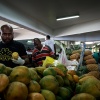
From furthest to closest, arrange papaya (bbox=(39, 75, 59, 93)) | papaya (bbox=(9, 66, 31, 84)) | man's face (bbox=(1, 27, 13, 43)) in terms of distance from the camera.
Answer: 1. man's face (bbox=(1, 27, 13, 43))
2. papaya (bbox=(39, 75, 59, 93))
3. papaya (bbox=(9, 66, 31, 84))

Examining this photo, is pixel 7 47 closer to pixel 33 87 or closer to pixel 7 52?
pixel 7 52

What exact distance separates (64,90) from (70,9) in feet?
23.9

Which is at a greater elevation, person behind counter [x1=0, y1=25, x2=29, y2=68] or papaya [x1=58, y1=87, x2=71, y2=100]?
person behind counter [x1=0, y1=25, x2=29, y2=68]

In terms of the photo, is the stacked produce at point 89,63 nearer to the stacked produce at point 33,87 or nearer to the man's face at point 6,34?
the man's face at point 6,34

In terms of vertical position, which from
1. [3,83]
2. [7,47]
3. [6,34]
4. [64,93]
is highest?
[6,34]

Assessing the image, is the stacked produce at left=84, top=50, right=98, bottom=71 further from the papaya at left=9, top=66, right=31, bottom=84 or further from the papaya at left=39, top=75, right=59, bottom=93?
the papaya at left=9, top=66, right=31, bottom=84

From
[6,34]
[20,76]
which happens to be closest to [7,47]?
[6,34]

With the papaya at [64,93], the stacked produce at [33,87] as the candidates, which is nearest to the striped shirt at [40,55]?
the stacked produce at [33,87]

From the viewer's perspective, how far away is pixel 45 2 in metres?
6.86

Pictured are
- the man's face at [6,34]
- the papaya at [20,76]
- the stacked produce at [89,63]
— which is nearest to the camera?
the papaya at [20,76]

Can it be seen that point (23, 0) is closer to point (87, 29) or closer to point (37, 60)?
point (37, 60)

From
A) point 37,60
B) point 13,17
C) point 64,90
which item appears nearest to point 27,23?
point 13,17

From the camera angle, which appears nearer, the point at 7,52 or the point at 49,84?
the point at 49,84

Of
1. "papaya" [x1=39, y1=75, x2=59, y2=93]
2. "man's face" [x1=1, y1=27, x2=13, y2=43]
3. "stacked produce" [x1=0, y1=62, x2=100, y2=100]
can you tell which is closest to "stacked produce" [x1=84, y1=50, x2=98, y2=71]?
"man's face" [x1=1, y1=27, x2=13, y2=43]
